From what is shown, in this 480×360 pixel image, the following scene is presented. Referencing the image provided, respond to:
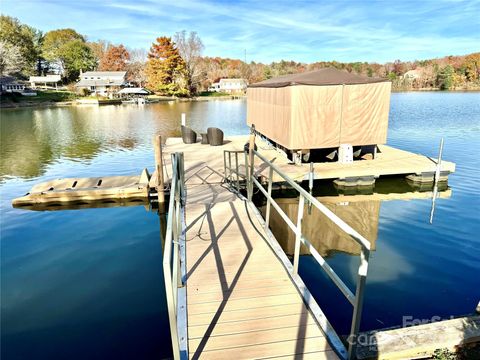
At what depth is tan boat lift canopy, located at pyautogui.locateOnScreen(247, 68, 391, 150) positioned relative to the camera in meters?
13.4

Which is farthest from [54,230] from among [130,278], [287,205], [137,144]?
[137,144]

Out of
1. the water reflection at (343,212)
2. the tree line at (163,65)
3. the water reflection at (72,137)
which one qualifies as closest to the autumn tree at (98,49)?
the tree line at (163,65)

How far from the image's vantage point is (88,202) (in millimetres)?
11945

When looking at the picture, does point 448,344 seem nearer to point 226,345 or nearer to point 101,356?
point 226,345

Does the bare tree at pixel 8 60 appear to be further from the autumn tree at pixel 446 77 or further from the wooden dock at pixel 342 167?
the autumn tree at pixel 446 77

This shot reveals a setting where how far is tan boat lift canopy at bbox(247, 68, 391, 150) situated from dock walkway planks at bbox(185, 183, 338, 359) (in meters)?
7.79

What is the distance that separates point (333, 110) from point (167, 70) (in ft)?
210

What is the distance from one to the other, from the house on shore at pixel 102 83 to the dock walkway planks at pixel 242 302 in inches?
2854

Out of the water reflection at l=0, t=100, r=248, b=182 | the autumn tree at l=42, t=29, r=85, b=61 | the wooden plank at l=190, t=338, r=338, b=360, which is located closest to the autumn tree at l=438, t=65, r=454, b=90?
the water reflection at l=0, t=100, r=248, b=182

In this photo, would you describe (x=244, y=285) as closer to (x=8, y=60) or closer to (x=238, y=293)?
(x=238, y=293)

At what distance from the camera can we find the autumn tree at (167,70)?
71.4 meters

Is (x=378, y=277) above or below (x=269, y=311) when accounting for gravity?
below

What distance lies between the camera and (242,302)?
13.9 ft

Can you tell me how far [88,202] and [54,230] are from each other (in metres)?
1.89
